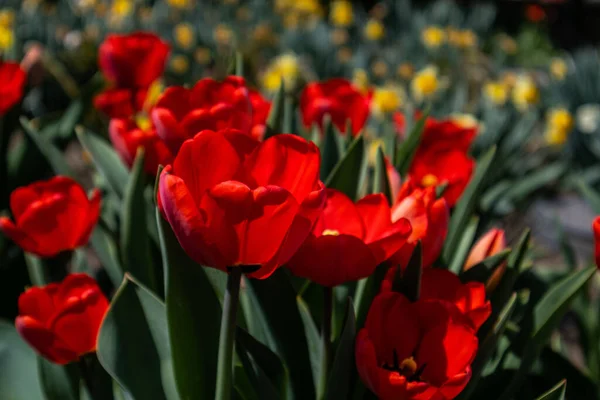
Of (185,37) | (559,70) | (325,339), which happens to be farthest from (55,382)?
(559,70)

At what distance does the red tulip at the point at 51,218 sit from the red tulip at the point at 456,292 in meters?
0.37

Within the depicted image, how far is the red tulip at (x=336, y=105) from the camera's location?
3.73 feet

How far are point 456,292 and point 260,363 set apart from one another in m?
0.21

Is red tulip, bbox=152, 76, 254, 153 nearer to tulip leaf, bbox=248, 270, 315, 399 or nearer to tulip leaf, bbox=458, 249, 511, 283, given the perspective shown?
tulip leaf, bbox=248, 270, 315, 399

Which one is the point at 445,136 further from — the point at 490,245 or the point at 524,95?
the point at 524,95

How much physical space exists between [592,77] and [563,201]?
0.89 meters

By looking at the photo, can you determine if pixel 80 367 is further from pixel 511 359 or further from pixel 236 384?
pixel 511 359

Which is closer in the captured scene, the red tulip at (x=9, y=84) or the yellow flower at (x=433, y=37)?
the red tulip at (x=9, y=84)

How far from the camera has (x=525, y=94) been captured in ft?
10.8

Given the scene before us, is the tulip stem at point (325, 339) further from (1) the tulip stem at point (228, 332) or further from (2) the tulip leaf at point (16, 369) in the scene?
(2) the tulip leaf at point (16, 369)

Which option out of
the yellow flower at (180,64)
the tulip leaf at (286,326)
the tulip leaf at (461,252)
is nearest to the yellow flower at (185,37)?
the yellow flower at (180,64)

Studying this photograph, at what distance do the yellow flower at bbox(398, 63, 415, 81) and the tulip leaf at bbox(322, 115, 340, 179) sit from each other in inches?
126

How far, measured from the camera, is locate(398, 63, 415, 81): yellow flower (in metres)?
4.11

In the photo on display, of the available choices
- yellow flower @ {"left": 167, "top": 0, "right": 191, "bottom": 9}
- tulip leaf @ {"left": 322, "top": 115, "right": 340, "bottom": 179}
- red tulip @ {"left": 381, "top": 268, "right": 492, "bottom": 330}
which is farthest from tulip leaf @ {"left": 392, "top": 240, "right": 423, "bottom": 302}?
yellow flower @ {"left": 167, "top": 0, "right": 191, "bottom": 9}
